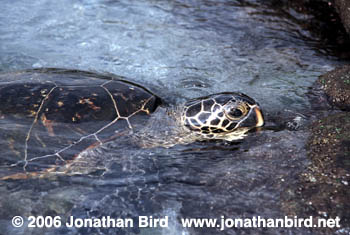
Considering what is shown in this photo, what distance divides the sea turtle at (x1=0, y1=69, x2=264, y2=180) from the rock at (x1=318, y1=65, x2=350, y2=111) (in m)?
1.04

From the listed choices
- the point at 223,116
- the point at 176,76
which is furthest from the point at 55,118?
the point at 176,76

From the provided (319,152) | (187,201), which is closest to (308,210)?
(319,152)

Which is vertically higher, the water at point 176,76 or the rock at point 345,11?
the rock at point 345,11

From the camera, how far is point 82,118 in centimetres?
318

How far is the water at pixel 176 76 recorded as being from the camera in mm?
2668

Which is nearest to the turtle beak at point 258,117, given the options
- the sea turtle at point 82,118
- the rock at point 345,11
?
the sea turtle at point 82,118

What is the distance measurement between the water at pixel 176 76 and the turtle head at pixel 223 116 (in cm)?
17

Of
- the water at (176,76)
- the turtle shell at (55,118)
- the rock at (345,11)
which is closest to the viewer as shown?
the water at (176,76)

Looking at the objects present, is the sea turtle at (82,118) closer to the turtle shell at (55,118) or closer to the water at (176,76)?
the turtle shell at (55,118)

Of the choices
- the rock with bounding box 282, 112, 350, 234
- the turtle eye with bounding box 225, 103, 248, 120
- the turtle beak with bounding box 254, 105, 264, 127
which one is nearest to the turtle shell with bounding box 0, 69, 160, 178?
the turtle eye with bounding box 225, 103, 248, 120

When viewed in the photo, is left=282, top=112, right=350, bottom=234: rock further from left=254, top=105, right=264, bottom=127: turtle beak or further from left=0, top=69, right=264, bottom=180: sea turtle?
left=0, top=69, right=264, bottom=180: sea turtle

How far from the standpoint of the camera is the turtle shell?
3.05 m

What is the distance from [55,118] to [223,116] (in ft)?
5.21

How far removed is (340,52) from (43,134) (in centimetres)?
405
